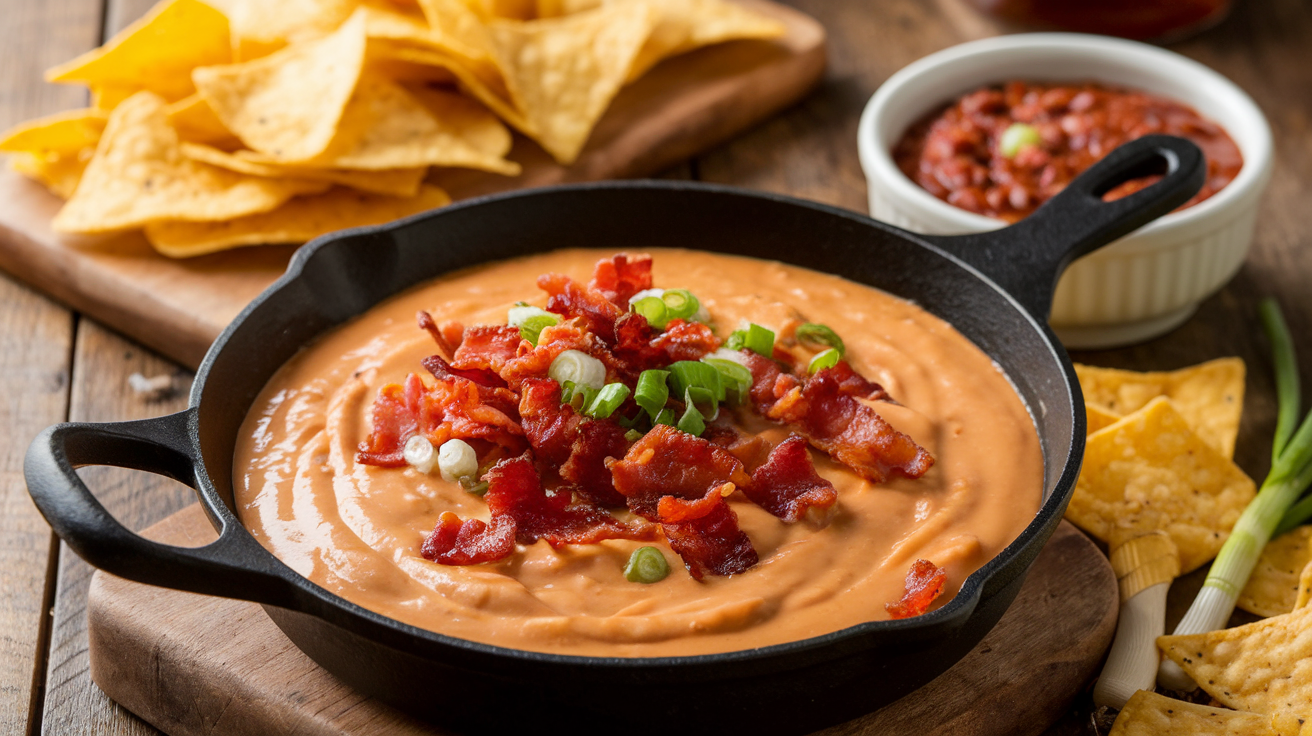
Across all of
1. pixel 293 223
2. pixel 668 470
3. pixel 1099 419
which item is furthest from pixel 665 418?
pixel 293 223

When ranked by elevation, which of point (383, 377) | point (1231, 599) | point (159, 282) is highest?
point (383, 377)

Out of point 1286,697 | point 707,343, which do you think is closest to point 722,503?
point 707,343

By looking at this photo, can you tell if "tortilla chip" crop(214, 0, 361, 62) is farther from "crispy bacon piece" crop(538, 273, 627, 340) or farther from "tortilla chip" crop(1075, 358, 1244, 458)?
"tortilla chip" crop(1075, 358, 1244, 458)

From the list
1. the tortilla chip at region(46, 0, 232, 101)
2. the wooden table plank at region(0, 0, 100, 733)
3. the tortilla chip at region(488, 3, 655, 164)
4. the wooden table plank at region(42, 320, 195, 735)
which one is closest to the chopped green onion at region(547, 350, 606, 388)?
the wooden table plank at region(42, 320, 195, 735)

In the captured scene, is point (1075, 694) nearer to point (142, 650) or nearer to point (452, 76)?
point (142, 650)

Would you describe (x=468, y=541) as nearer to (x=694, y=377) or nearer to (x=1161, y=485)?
(x=694, y=377)

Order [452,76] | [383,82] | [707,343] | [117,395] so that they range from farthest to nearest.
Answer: [452,76] < [383,82] < [117,395] < [707,343]
